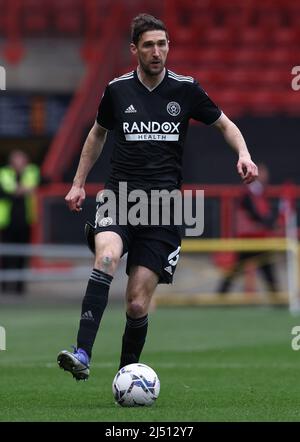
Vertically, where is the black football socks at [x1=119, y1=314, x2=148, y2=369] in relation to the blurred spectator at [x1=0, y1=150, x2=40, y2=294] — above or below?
below

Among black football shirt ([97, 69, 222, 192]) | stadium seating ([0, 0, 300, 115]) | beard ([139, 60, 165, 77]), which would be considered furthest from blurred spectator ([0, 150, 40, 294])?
beard ([139, 60, 165, 77])

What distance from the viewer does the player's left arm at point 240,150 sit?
307 inches

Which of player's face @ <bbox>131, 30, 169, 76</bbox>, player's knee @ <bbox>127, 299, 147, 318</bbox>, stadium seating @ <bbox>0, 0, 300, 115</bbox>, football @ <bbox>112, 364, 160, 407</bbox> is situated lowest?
football @ <bbox>112, 364, 160, 407</bbox>

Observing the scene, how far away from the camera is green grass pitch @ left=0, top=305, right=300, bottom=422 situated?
7.34m

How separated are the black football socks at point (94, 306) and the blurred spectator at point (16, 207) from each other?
10.9 meters

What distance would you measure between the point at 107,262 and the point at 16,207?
1145 centimetres

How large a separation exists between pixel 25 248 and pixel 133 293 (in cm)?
1073

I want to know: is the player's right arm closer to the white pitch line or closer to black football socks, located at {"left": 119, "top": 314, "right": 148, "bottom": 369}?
black football socks, located at {"left": 119, "top": 314, "right": 148, "bottom": 369}

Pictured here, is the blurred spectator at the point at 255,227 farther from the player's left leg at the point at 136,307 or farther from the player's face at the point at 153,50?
the player's face at the point at 153,50

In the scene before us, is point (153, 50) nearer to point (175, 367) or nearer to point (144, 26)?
point (144, 26)

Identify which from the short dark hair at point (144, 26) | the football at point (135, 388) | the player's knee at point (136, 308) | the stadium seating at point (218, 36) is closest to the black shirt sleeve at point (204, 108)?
the short dark hair at point (144, 26)

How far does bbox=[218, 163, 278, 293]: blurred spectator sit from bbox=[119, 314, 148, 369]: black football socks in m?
9.62

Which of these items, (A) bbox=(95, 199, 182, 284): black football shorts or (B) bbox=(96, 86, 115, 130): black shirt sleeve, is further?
(B) bbox=(96, 86, 115, 130): black shirt sleeve

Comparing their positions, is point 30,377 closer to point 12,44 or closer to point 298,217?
point 298,217
